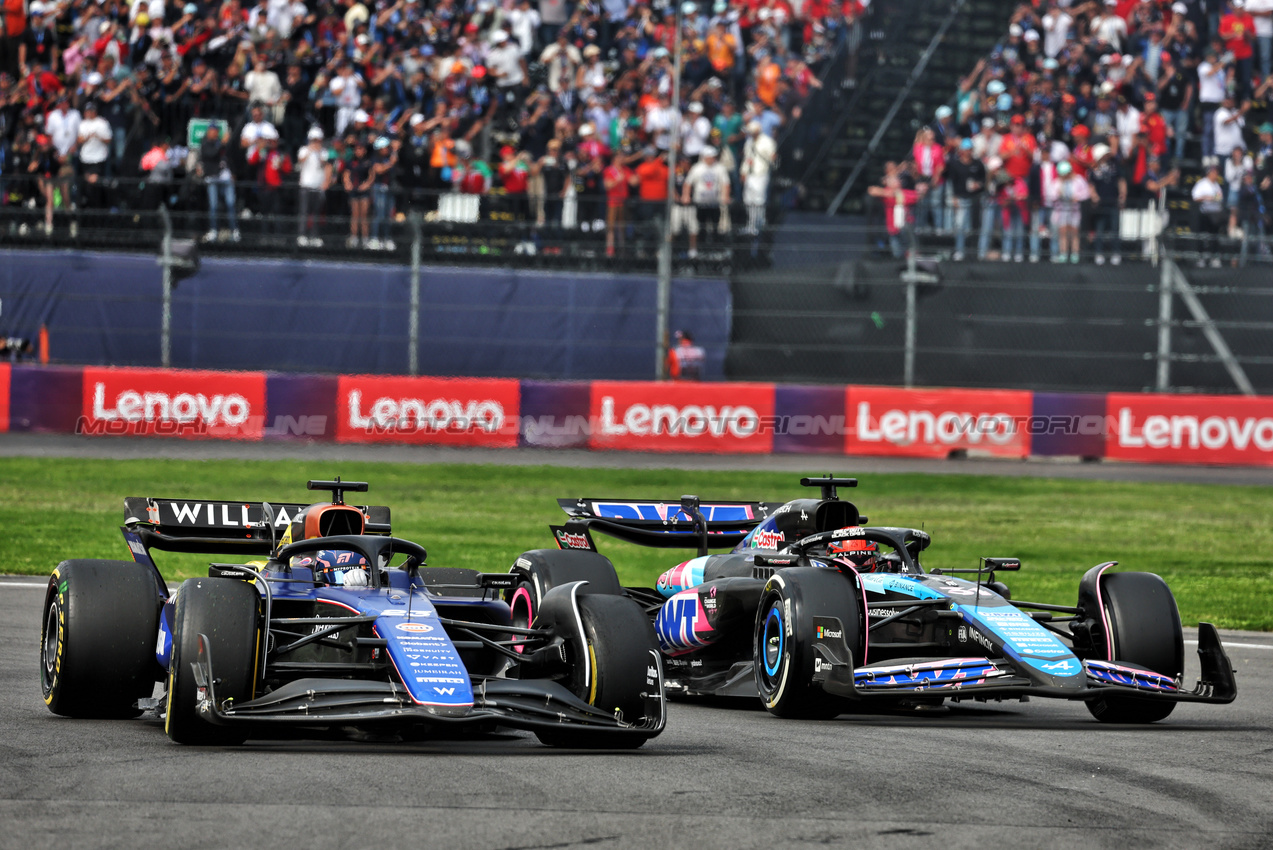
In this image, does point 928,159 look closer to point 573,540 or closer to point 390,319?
point 390,319

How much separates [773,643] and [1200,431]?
15.3 meters

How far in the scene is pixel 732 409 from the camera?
22.8m

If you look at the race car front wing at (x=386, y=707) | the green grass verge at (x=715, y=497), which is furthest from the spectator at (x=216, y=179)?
the race car front wing at (x=386, y=707)

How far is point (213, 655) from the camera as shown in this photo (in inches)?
265

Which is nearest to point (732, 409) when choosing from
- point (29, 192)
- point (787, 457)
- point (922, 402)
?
point (787, 457)

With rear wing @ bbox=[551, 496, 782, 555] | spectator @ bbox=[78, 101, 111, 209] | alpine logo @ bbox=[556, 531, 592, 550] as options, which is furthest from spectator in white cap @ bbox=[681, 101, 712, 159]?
alpine logo @ bbox=[556, 531, 592, 550]

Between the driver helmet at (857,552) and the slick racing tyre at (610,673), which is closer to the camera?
the slick racing tyre at (610,673)

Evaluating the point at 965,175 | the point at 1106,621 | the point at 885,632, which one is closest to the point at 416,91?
the point at 965,175

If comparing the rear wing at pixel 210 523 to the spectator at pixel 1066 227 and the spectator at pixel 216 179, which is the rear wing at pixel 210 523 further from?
the spectator at pixel 1066 227

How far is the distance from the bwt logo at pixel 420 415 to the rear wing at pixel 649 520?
1137 cm

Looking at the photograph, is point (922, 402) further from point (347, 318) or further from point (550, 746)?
point (550, 746)

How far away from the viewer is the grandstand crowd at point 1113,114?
24.1 meters

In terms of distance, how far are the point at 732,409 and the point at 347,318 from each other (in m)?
4.98

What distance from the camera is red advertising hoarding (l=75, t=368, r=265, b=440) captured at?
21906 millimetres
